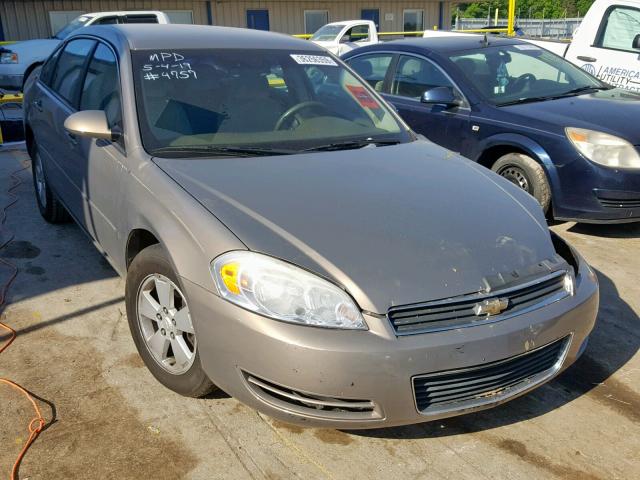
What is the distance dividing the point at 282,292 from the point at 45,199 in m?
3.59

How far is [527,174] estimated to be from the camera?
5.42 meters

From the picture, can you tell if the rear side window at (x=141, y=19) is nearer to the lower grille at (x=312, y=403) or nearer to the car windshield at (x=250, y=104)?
the car windshield at (x=250, y=104)

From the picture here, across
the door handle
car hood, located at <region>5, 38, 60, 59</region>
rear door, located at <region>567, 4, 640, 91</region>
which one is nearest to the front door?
car hood, located at <region>5, 38, 60, 59</region>

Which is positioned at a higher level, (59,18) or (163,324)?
(59,18)

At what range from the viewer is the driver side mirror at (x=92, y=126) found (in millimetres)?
3395

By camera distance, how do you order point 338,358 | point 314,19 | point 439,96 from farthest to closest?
point 314,19
point 439,96
point 338,358

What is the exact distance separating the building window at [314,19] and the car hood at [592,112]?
22139 millimetres

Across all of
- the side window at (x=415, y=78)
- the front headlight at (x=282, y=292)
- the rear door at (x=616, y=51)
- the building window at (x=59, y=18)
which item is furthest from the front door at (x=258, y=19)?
the front headlight at (x=282, y=292)

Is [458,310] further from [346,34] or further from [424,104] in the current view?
[346,34]

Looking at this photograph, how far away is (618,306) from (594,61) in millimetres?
4903

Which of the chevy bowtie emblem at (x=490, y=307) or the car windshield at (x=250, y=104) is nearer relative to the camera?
the chevy bowtie emblem at (x=490, y=307)

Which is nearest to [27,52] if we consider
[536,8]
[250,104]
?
[250,104]

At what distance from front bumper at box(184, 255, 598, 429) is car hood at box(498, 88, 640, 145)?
121 inches

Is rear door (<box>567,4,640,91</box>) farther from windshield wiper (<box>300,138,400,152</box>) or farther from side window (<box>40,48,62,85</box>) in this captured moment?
side window (<box>40,48,62,85</box>)
